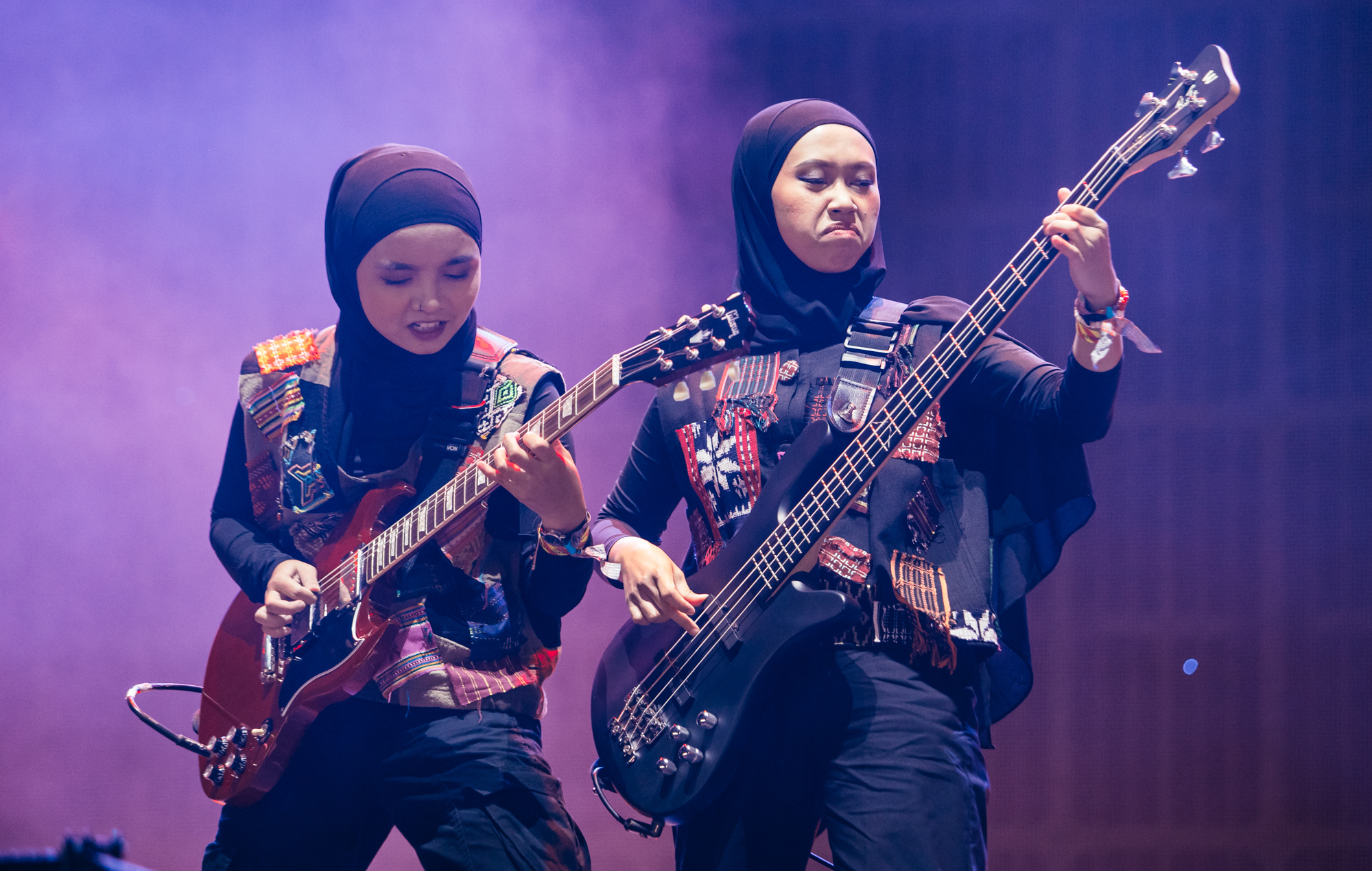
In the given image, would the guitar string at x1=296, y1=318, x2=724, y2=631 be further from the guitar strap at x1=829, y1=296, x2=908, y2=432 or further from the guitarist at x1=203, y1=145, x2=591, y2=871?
the guitar strap at x1=829, y1=296, x2=908, y2=432

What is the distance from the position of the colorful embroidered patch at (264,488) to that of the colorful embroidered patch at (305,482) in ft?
0.22

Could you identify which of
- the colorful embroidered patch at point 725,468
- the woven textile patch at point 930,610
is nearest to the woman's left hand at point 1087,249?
the woven textile patch at point 930,610

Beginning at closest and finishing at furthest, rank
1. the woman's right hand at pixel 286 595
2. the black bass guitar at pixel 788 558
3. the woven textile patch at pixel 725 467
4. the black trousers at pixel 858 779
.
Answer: the black trousers at pixel 858 779, the black bass guitar at pixel 788 558, the woven textile patch at pixel 725 467, the woman's right hand at pixel 286 595

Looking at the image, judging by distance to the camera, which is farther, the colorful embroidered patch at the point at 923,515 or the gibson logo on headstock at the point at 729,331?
the gibson logo on headstock at the point at 729,331

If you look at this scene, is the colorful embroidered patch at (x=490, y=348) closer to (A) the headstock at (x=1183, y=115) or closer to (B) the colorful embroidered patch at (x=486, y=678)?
(B) the colorful embroidered patch at (x=486, y=678)

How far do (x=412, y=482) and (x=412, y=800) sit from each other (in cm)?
63

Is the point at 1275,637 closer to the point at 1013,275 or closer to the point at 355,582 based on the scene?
the point at 1013,275

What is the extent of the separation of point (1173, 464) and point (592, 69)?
90.9 inches

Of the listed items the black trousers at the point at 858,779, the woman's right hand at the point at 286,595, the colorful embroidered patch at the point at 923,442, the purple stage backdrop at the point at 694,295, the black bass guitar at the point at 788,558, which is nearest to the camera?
→ the black trousers at the point at 858,779

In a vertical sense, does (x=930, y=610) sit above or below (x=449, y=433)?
below

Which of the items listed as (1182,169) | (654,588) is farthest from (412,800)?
(1182,169)

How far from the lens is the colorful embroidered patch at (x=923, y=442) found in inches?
Result: 76.6

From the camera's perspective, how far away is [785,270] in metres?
2.15

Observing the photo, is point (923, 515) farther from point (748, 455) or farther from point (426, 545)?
point (426, 545)
